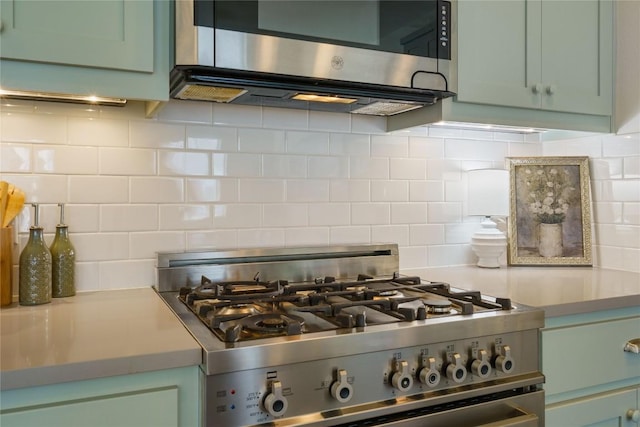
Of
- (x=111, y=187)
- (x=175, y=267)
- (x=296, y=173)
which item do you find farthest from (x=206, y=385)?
(x=296, y=173)

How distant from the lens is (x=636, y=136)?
194cm

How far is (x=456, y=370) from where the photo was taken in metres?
1.22

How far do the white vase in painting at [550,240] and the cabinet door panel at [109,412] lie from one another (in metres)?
1.63

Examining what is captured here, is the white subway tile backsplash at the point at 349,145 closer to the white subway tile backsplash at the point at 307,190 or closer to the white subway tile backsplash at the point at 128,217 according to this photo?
the white subway tile backsplash at the point at 307,190

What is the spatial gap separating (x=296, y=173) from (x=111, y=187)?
60 centimetres

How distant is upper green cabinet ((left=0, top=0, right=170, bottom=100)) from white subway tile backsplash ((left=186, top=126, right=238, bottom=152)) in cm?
34

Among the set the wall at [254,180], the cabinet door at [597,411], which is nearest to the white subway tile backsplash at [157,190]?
the wall at [254,180]

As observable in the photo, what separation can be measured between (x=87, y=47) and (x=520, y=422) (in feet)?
4.52

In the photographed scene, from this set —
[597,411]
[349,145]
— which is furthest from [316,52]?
[597,411]

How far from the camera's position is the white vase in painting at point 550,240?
2109mm

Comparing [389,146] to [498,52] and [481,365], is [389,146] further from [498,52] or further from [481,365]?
[481,365]

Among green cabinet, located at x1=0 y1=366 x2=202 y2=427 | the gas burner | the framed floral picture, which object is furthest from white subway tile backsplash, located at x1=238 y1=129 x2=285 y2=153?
the framed floral picture

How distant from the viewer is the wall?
1521 mm

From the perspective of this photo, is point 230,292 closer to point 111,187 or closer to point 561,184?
point 111,187
